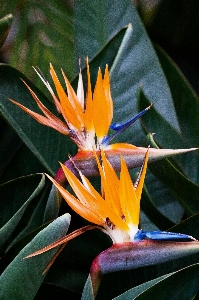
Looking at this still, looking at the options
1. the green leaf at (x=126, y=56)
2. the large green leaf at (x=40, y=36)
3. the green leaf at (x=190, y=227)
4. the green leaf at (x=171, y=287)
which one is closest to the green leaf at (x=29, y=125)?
the green leaf at (x=126, y=56)

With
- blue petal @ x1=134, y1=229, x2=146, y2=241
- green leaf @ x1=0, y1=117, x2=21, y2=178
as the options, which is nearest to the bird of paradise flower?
blue petal @ x1=134, y1=229, x2=146, y2=241

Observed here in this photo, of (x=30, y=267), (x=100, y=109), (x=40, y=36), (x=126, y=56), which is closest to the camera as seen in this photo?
(x=30, y=267)

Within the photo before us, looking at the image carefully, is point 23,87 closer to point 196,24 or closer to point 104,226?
point 104,226

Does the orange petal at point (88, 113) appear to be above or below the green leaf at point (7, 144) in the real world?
below

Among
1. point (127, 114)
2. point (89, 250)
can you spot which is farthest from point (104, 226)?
point (127, 114)

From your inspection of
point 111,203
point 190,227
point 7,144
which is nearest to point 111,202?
point 111,203

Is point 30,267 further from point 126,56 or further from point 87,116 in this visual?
point 126,56

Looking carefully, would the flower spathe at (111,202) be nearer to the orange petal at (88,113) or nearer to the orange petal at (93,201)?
the orange petal at (93,201)
